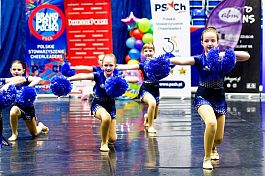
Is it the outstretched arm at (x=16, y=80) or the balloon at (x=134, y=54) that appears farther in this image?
the balloon at (x=134, y=54)

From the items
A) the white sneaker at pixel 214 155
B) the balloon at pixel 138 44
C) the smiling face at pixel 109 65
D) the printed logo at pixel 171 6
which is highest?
the printed logo at pixel 171 6

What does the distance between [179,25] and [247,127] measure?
496 centimetres

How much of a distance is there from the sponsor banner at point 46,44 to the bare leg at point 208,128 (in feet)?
27.9

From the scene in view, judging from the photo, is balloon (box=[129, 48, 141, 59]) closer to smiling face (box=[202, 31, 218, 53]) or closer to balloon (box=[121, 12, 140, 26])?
balloon (box=[121, 12, 140, 26])

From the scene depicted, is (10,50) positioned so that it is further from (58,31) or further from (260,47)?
(260,47)

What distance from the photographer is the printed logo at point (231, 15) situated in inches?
513

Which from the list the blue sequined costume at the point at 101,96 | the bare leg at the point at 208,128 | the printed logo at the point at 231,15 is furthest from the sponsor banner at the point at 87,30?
the bare leg at the point at 208,128

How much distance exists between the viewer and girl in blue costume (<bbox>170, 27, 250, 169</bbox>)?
561cm

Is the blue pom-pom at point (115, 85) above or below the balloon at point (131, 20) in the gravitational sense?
below

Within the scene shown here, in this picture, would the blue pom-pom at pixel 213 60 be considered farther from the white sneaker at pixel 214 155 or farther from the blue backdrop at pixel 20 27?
the blue backdrop at pixel 20 27

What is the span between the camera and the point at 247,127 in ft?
28.5

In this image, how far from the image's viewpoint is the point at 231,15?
13.1 m

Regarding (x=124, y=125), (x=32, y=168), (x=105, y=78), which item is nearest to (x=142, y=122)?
(x=124, y=125)

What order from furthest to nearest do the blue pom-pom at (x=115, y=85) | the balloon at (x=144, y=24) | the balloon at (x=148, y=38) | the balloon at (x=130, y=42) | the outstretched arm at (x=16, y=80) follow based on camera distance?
the balloon at (x=130, y=42) < the balloon at (x=144, y=24) < the balloon at (x=148, y=38) < the outstretched arm at (x=16, y=80) < the blue pom-pom at (x=115, y=85)
